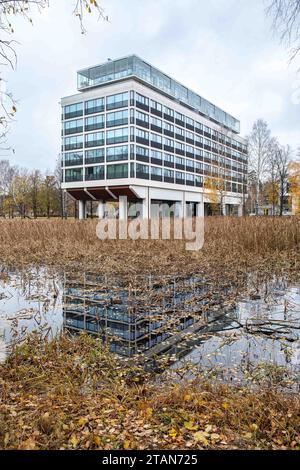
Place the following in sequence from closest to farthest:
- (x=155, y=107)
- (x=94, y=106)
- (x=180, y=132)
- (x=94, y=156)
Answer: (x=94, y=106) < (x=94, y=156) < (x=155, y=107) < (x=180, y=132)

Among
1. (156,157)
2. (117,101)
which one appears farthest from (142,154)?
(117,101)

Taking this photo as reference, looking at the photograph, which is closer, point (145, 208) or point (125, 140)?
point (125, 140)

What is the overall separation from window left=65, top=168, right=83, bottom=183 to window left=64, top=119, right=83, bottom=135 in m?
5.62

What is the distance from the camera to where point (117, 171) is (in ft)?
142

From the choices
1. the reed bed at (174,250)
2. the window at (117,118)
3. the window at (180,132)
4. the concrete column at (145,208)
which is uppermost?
the window at (180,132)

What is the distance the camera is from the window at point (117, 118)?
42531 millimetres

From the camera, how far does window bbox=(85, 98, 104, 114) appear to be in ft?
146

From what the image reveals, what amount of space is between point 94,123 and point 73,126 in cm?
407

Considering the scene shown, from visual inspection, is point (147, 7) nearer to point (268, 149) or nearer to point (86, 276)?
point (86, 276)

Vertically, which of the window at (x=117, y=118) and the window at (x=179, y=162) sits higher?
the window at (x=117, y=118)

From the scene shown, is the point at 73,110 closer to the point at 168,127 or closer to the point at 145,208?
the point at 168,127

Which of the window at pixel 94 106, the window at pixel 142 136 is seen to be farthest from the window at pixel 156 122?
the window at pixel 94 106

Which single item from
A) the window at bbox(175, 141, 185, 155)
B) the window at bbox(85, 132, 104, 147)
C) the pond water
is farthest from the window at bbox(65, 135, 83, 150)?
the pond water

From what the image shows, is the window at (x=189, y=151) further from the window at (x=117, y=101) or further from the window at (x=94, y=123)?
the window at (x=94, y=123)
